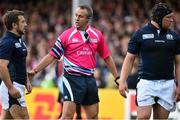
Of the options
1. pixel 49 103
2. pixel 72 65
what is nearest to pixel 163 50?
pixel 72 65

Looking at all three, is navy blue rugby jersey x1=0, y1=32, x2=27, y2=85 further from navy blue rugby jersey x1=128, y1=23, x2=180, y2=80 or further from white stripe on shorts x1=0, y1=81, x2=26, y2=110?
navy blue rugby jersey x1=128, y1=23, x2=180, y2=80

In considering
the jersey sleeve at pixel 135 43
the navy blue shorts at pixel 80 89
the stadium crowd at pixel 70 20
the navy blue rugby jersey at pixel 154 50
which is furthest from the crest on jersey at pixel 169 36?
the stadium crowd at pixel 70 20

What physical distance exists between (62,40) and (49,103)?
601cm

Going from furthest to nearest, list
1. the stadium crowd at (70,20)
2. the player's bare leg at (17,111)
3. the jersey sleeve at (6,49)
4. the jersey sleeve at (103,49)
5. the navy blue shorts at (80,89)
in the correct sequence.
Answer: the stadium crowd at (70,20)
the jersey sleeve at (103,49)
the navy blue shorts at (80,89)
the player's bare leg at (17,111)
the jersey sleeve at (6,49)

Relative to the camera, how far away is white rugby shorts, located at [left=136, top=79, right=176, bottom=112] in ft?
35.7

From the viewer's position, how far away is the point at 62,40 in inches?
456

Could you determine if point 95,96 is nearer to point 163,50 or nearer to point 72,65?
point 72,65

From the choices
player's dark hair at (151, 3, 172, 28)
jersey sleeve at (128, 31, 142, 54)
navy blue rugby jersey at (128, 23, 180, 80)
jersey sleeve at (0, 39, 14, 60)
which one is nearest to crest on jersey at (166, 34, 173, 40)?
navy blue rugby jersey at (128, 23, 180, 80)

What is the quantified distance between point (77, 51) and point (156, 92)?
1.46 metres

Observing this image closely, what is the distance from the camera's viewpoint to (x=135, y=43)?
10906mm

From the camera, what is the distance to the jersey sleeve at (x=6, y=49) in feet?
35.5

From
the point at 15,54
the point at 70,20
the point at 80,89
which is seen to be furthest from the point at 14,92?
the point at 70,20

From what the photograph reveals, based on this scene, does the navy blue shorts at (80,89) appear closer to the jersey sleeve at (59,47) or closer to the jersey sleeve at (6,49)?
the jersey sleeve at (59,47)

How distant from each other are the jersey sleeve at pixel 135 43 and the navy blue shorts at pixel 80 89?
0.99m
